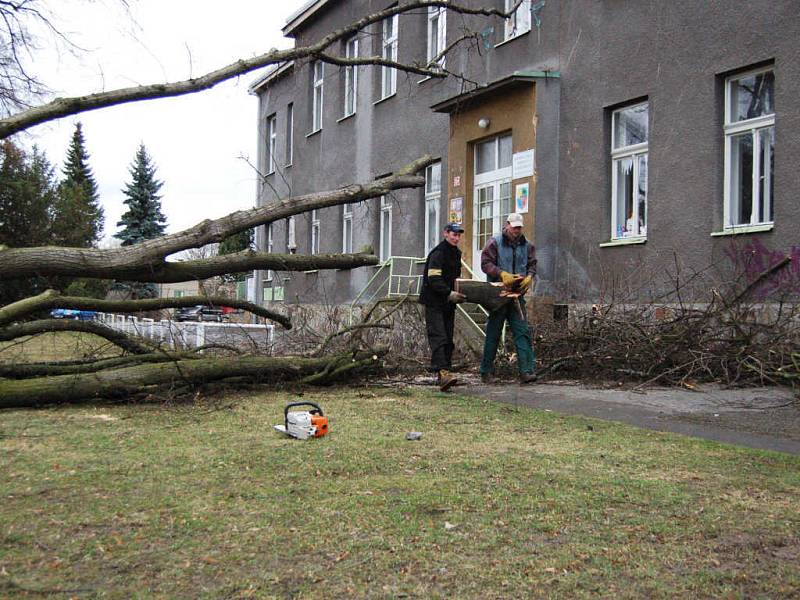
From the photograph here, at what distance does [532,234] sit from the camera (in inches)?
540

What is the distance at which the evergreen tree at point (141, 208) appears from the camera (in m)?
51.9

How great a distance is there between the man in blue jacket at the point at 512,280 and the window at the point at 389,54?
10894mm

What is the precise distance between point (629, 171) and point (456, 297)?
496 cm

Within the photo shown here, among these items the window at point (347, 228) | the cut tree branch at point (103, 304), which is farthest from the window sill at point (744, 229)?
the window at point (347, 228)

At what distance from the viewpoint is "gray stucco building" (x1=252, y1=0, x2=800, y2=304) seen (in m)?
10.2

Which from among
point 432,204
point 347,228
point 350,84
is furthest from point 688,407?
point 350,84

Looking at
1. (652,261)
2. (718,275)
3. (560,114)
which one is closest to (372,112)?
(560,114)

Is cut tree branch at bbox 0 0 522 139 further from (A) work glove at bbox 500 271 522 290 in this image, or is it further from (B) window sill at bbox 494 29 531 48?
(B) window sill at bbox 494 29 531 48

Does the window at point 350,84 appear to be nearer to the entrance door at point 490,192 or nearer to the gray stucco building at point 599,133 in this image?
the gray stucco building at point 599,133

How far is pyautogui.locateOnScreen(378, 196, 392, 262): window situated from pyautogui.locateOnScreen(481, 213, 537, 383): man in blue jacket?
10.5 metres

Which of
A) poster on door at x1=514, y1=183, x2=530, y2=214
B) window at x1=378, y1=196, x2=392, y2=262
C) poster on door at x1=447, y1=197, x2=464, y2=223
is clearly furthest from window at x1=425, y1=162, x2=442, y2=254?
poster on door at x1=514, y1=183, x2=530, y2=214

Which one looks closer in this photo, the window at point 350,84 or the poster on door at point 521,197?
the poster on door at point 521,197

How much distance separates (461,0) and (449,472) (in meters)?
13.9

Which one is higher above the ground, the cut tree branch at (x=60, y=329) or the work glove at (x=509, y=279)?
the work glove at (x=509, y=279)
